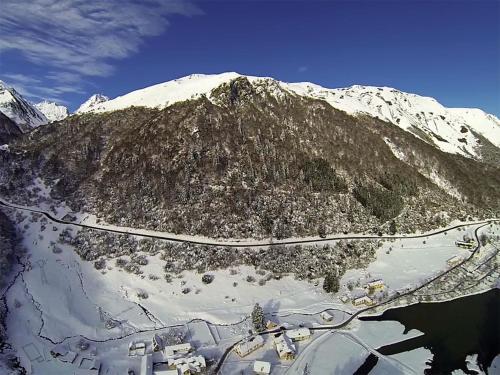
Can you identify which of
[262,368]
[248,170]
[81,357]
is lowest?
[81,357]

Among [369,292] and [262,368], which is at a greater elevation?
[369,292]

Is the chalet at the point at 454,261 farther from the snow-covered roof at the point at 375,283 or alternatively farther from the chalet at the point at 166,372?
the chalet at the point at 166,372

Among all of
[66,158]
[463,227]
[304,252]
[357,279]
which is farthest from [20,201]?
[463,227]

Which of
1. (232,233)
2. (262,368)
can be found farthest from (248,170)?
(262,368)

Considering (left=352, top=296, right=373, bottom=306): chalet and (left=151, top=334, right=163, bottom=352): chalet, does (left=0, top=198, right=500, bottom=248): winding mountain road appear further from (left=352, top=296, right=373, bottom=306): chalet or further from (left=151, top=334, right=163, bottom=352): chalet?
(left=151, top=334, right=163, bottom=352): chalet

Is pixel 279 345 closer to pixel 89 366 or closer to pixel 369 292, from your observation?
pixel 369 292

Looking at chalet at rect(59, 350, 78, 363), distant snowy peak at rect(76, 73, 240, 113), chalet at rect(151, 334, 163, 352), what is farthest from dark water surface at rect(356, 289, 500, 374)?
distant snowy peak at rect(76, 73, 240, 113)

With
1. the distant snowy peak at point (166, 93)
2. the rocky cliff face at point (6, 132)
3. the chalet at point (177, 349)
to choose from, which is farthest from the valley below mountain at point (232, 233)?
the rocky cliff face at point (6, 132)

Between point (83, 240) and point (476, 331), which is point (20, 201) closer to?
point (83, 240)

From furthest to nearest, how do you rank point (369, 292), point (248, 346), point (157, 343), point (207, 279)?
1. point (207, 279)
2. point (369, 292)
3. point (157, 343)
4. point (248, 346)
